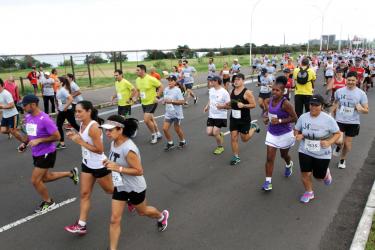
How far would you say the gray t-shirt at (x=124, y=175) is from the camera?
3.62 meters

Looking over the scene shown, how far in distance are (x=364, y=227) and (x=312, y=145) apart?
123 centimetres

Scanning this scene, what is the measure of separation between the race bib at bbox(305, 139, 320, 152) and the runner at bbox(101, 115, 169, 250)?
2480mm

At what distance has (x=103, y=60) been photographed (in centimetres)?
2361

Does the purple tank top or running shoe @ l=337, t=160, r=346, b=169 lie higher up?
the purple tank top

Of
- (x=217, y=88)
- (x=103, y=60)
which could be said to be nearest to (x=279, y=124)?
(x=217, y=88)

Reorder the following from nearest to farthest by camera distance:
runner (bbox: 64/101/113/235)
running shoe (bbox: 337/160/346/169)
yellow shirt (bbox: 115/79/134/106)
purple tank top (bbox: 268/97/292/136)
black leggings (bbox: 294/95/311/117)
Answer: runner (bbox: 64/101/113/235) → purple tank top (bbox: 268/97/292/136) → running shoe (bbox: 337/160/346/169) → yellow shirt (bbox: 115/79/134/106) → black leggings (bbox: 294/95/311/117)

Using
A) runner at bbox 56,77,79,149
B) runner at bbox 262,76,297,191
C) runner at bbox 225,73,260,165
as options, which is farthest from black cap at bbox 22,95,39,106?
runner at bbox 262,76,297,191

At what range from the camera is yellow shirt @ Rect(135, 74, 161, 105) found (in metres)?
8.38

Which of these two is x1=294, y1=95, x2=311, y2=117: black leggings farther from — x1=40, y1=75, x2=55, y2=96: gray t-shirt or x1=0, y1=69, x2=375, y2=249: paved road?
x1=40, y1=75, x2=55, y2=96: gray t-shirt

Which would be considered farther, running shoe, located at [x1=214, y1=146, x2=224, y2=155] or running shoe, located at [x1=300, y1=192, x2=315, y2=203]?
running shoe, located at [x1=214, y1=146, x2=224, y2=155]

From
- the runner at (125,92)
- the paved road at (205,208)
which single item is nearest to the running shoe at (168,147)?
the paved road at (205,208)

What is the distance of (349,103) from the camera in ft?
20.5

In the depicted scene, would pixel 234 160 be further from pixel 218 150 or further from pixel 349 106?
pixel 349 106

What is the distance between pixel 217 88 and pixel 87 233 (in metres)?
4.01
